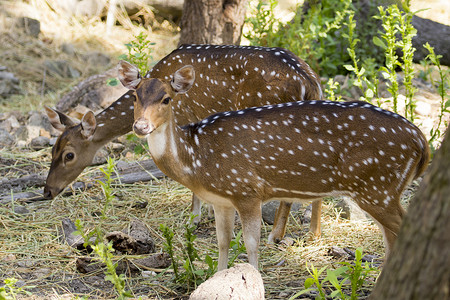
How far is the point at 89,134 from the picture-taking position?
19.0 feet

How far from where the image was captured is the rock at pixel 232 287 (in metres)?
3.52

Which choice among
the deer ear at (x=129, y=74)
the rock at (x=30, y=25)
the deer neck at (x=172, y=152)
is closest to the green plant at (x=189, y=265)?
the deer neck at (x=172, y=152)

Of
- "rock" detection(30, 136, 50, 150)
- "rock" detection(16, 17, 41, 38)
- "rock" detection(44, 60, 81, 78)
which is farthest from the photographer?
"rock" detection(16, 17, 41, 38)

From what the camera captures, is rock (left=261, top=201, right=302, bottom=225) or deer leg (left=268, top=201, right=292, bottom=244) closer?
deer leg (left=268, top=201, right=292, bottom=244)

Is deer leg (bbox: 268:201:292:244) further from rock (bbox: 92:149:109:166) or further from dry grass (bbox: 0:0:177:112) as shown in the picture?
dry grass (bbox: 0:0:177:112)

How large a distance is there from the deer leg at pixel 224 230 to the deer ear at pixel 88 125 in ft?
5.86

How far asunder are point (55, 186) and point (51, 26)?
285 inches

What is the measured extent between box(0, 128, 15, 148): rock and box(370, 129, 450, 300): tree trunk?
6.48 metres

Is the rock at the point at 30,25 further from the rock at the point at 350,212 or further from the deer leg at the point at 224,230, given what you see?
the deer leg at the point at 224,230

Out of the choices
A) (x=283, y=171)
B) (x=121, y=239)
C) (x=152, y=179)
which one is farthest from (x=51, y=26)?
(x=283, y=171)

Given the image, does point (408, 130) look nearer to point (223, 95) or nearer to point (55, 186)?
point (223, 95)

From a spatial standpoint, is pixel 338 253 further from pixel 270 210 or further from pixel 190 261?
pixel 190 261

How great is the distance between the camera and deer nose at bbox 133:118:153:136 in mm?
4039

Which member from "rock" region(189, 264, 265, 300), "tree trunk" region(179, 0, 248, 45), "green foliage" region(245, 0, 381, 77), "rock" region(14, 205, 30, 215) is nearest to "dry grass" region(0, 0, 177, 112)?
"tree trunk" region(179, 0, 248, 45)
